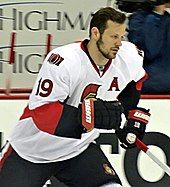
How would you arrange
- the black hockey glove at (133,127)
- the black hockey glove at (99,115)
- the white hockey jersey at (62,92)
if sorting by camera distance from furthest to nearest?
1. the black hockey glove at (133,127)
2. the white hockey jersey at (62,92)
3. the black hockey glove at (99,115)

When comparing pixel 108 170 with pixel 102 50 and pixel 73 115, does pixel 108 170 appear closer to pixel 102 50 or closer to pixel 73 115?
pixel 73 115

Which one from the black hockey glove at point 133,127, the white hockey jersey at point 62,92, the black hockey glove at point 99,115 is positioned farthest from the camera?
the black hockey glove at point 133,127

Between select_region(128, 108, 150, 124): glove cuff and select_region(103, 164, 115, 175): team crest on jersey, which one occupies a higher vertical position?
select_region(128, 108, 150, 124): glove cuff

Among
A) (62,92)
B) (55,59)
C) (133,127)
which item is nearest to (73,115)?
(62,92)

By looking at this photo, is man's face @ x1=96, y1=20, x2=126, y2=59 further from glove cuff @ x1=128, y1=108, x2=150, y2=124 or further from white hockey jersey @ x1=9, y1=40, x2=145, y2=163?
glove cuff @ x1=128, y1=108, x2=150, y2=124

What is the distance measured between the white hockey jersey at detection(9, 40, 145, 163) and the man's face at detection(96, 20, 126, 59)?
0.10m

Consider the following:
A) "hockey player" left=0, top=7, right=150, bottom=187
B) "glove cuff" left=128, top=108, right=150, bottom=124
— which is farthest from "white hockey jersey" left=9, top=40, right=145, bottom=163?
"glove cuff" left=128, top=108, right=150, bottom=124

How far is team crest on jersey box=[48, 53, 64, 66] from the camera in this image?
3402 mm

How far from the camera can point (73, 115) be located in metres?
3.33

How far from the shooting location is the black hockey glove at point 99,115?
3221 mm

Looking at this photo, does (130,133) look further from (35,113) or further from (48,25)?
(48,25)

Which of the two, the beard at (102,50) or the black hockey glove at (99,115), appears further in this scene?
the beard at (102,50)

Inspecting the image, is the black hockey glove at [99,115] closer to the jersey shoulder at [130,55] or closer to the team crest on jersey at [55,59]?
the team crest on jersey at [55,59]

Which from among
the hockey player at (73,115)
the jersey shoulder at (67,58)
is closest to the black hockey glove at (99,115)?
the hockey player at (73,115)
